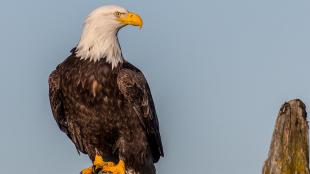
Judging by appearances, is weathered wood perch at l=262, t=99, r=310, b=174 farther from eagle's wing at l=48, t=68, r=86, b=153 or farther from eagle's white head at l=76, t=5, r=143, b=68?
eagle's wing at l=48, t=68, r=86, b=153

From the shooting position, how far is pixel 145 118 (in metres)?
10.9

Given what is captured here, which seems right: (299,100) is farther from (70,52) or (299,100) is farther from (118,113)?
(70,52)

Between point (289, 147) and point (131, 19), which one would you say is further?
point (131, 19)

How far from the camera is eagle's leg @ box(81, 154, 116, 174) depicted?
10.2 m

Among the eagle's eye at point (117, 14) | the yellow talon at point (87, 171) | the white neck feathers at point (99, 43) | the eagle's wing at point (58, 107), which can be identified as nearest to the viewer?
the yellow talon at point (87, 171)

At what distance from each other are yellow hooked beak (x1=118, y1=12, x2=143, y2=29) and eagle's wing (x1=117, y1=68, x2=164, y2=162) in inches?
27.1

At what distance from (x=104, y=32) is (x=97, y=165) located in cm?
198

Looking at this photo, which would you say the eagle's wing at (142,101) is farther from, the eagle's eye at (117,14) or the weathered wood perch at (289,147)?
the weathered wood perch at (289,147)

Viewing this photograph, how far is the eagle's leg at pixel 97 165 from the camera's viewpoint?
10.2 m

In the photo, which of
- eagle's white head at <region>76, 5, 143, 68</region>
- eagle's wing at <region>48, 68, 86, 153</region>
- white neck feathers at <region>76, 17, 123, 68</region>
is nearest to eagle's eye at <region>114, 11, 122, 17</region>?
eagle's white head at <region>76, 5, 143, 68</region>

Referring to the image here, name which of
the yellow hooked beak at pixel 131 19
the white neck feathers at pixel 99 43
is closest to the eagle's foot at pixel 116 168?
the white neck feathers at pixel 99 43

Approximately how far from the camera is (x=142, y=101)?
35.4ft

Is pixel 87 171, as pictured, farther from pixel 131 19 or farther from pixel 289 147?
pixel 289 147

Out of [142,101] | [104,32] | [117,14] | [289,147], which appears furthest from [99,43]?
[289,147]
